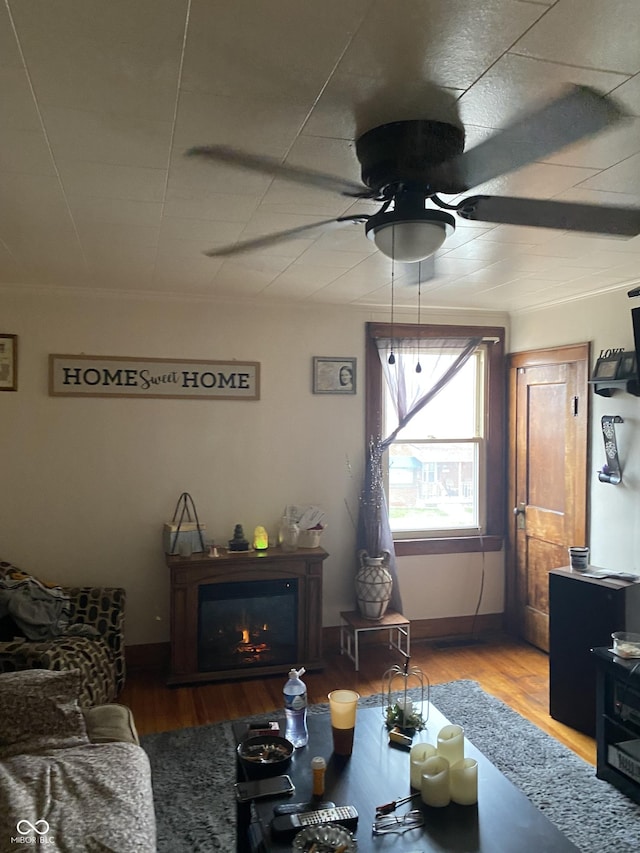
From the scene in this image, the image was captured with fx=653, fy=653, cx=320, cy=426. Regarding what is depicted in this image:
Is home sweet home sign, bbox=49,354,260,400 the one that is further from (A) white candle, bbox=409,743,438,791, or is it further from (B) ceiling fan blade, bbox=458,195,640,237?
(A) white candle, bbox=409,743,438,791

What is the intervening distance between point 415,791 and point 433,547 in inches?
112

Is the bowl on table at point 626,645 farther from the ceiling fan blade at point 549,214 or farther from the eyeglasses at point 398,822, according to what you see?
the ceiling fan blade at point 549,214

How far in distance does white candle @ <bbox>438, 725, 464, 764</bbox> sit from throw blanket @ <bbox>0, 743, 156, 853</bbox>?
0.94 m

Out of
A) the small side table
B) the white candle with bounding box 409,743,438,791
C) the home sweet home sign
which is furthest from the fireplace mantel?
the white candle with bounding box 409,743,438,791

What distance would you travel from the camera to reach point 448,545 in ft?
16.1

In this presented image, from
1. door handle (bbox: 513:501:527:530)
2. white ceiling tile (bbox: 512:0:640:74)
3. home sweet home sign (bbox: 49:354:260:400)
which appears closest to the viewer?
white ceiling tile (bbox: 512:0:640:74)

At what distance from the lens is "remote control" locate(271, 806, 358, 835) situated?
6.11 ft

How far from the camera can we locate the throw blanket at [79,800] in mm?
1849

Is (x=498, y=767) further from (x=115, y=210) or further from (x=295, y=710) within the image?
(x=115, y=210)

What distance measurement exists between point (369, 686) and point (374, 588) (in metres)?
0.65

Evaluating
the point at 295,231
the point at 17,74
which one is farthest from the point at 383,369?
the point at 17,74

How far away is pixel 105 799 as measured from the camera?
6.72 feet

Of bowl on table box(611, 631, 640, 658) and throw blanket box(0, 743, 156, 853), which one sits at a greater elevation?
bowl on table box(611, 631, 640, 658)

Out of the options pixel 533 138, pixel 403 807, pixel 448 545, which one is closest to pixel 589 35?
pixel 533 138
